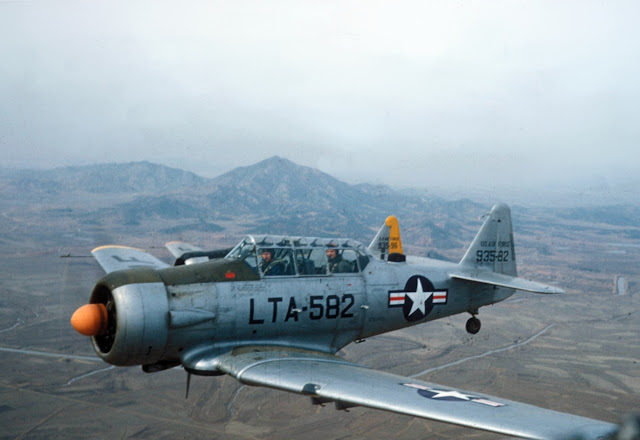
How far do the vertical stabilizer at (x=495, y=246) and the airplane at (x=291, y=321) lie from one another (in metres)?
2.06

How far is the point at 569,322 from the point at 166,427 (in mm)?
105364

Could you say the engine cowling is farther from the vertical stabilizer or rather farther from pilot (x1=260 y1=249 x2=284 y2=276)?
the vertical stabilizer

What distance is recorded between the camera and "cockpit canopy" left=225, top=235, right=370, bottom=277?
10.4 m

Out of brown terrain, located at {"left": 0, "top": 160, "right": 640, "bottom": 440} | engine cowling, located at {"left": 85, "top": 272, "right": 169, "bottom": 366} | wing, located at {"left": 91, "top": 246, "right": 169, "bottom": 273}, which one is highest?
wing, located at {"left": 91, "top": 246, "right": 169, "bottom": 273}

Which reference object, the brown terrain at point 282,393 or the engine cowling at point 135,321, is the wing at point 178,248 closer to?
the brown terrain at point 282,393

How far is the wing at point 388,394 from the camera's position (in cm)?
610

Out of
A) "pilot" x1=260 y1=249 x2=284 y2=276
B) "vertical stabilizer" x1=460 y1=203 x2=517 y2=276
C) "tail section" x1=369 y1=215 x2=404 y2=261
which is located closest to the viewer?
"pilot" x1=260 y1=249 x2=284 y2=276

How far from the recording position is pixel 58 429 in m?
58.9

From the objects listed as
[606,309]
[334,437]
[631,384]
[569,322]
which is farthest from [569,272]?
[334,437]

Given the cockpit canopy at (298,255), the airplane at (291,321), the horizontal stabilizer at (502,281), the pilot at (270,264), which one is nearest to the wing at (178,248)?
the airplane at (291,321)

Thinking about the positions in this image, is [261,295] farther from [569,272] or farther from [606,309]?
[569,272]

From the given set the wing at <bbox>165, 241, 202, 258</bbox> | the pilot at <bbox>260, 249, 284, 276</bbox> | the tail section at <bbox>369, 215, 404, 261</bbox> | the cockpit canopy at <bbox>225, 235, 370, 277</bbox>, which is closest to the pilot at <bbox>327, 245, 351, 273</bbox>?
the cockpit canopy at <bbox>225, 235, 370, 277</bbox>

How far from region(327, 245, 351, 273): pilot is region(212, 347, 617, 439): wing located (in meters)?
2.11

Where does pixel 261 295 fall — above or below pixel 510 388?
above
